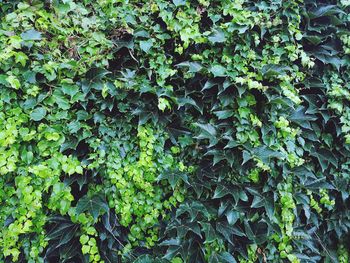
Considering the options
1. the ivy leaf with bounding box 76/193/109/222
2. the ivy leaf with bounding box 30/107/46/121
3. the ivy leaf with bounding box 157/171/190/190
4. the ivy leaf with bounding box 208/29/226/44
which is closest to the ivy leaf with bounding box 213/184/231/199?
the ivy leaf with bounding box 157/171/190/190

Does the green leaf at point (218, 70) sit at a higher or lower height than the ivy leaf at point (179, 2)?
lower

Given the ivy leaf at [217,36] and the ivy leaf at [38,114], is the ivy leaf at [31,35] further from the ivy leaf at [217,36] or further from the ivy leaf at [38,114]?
the ivy leaf at [217,36]

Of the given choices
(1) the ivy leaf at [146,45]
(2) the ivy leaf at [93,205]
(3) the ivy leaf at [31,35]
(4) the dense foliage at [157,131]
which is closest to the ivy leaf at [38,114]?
(4) the dense foliage at [157,131]

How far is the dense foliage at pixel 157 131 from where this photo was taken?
1888 millimetres

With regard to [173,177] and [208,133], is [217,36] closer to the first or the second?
[208,133]

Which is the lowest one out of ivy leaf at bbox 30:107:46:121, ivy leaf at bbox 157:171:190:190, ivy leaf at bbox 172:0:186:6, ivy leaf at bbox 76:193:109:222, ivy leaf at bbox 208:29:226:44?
ivy leaf at bbox 76:193:109:222

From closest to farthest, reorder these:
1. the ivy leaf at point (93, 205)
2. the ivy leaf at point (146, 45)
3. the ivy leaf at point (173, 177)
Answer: the ivy leaf at point (93, 205) < the ivy leaf at point (173, 177) < the ivy leaf at point (146, 45)

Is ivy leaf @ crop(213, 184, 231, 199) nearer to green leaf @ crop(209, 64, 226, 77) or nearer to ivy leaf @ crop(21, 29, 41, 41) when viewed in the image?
green leaf @ crop(209, 64, 226, 77)

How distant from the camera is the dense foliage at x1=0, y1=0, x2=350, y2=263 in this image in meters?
1.89

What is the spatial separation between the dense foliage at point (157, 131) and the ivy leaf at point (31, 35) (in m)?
0.01

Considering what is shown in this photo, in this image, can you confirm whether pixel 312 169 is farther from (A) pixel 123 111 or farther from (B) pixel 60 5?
(B) pixel 60 5

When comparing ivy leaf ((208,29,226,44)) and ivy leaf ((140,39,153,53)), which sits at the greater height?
ivy leaf ((208,29,226,44))

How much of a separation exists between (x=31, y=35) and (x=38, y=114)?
1.52 ft

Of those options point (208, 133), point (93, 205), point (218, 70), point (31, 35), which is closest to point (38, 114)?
point (31, 35)
